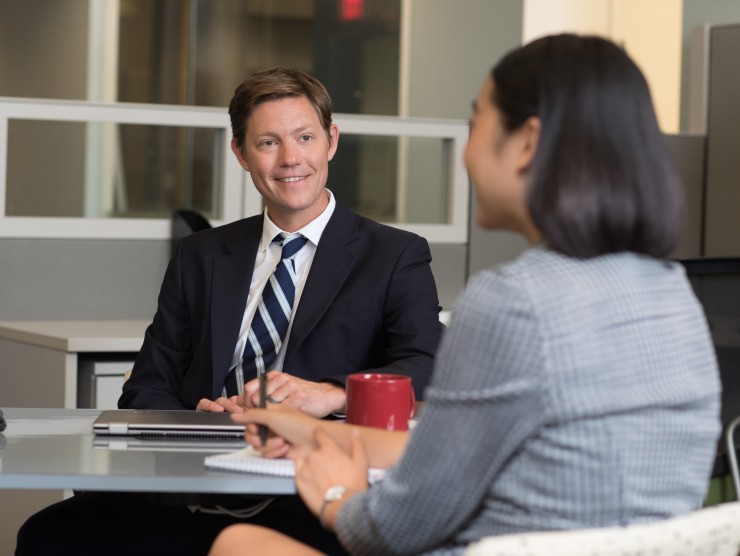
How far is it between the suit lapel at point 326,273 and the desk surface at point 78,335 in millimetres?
837

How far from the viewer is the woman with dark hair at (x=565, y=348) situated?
3.10 feet

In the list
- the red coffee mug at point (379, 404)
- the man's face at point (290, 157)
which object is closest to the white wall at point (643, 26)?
the man's face at point (290, 157)

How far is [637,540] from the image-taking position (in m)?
0.87

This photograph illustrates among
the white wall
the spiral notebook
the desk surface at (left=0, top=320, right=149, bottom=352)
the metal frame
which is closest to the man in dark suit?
the spiral notebook

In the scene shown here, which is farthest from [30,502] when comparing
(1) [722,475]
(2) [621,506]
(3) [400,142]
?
(3) [400,142]

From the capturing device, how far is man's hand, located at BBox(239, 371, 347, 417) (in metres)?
1.53

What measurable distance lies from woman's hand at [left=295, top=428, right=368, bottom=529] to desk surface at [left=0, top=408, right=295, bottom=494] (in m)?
0.03

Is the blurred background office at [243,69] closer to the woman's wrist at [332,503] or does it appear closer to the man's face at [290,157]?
the man's face at [290,157]

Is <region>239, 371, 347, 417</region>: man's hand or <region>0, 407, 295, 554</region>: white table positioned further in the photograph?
<region>239, 371, 347, 417</region>: man's hand

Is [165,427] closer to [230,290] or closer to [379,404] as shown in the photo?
[379,404]

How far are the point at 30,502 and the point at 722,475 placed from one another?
1.48 m

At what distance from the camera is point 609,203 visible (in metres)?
0.97

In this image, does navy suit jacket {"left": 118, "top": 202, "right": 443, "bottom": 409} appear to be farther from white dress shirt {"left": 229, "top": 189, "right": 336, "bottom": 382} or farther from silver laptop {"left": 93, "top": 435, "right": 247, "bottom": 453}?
silver laptop {"left": 93, "top": 435, "right": 247, "bottom": 453}

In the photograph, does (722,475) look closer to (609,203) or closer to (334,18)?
(609,203)
